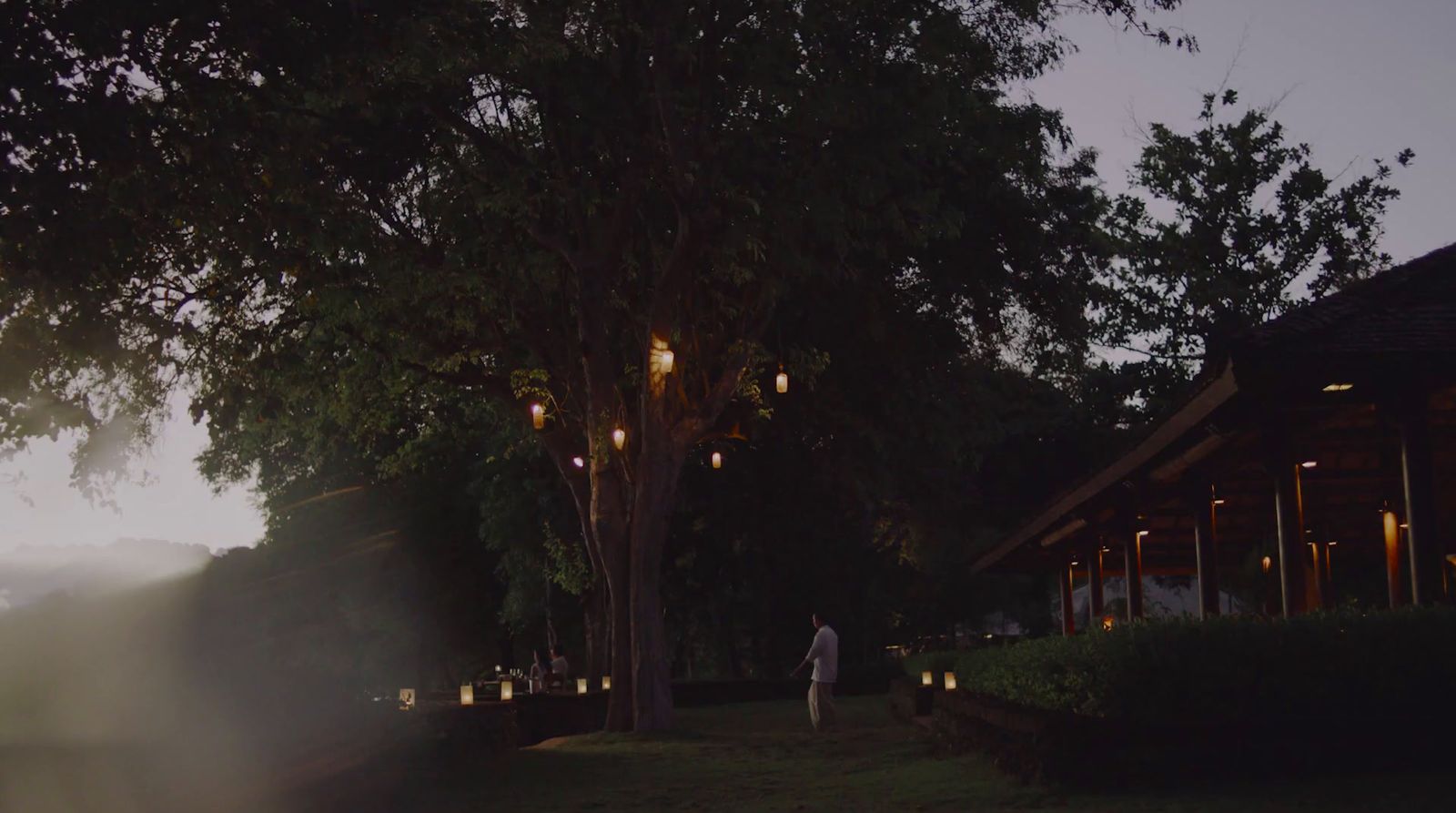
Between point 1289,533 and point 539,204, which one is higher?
point 539,204

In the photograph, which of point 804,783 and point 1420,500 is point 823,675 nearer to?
point 804,783

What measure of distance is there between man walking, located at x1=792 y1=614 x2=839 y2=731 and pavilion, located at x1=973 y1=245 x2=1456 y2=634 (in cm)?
411

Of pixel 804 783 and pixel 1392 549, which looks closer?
pixel 804 783

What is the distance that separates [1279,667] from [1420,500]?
82.6 inches

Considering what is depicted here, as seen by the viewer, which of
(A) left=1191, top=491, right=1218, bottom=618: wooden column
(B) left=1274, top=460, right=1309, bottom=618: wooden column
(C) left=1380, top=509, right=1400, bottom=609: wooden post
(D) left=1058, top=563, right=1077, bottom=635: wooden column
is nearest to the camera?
(B) left=1274, top=460, right=1309, bottom=618: wooden column

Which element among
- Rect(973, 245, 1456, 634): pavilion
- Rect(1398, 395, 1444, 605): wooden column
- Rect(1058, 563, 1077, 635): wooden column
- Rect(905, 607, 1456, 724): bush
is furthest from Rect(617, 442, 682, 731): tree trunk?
Rect(1058, 563, 1077, 635): wooden column

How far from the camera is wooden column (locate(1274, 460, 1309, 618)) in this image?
47.9ft

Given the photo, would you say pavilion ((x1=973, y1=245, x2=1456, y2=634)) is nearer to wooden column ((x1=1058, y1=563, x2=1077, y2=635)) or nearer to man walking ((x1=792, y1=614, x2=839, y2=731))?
man walking ((x1=792, y1=614, x2=839, y2=731))

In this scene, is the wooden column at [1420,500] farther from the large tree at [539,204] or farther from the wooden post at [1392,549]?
the wooden post at [1392,549]

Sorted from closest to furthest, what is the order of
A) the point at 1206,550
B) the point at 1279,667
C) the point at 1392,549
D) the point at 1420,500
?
the point at 1279,667 < the point at 1420,500 < the point at 1206,550 < the point at 1392,549

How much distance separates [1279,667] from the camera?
478 inches

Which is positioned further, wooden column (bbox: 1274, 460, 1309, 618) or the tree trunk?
the tree trunk

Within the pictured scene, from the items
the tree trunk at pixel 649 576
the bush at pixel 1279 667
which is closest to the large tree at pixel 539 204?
the tree trunk at pixel 649 576

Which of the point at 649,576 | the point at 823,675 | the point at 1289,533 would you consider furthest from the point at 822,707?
the point at 1289,533
